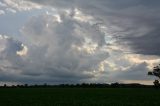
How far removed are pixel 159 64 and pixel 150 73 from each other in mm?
5576
